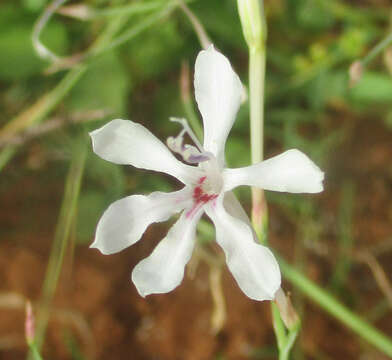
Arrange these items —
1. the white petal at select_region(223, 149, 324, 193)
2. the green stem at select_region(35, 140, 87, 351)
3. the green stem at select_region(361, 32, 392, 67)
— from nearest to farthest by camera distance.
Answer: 1. the white petal at select_region(223, 149, 324, 193)
2. the green stem at select_region(361, 32, 392, 67)
3. the green stem at select_region(35, 140, 87, 351)

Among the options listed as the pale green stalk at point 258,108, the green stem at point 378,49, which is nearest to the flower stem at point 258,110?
the pale green stalk at point 258,108

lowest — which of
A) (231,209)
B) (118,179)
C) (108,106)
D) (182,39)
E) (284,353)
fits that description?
(284,353)

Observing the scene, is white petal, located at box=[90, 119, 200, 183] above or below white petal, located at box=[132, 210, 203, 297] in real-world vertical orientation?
above

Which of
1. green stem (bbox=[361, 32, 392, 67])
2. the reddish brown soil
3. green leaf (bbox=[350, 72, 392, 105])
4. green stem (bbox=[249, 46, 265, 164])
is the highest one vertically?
green leaf (bbox=[350, 72, 392, 105])

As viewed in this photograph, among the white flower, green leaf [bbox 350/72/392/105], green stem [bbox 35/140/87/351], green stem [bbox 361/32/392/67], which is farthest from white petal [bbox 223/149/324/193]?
green leaf [bbox 350/72/392/105]

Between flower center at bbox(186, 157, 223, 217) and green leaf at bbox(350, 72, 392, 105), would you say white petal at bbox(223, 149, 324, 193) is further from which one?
green leaf at bbox(350, 72, 392, 105)

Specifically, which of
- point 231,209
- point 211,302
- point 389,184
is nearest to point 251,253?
point 231,209

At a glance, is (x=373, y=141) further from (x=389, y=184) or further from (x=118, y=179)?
(x=118, y=179)
